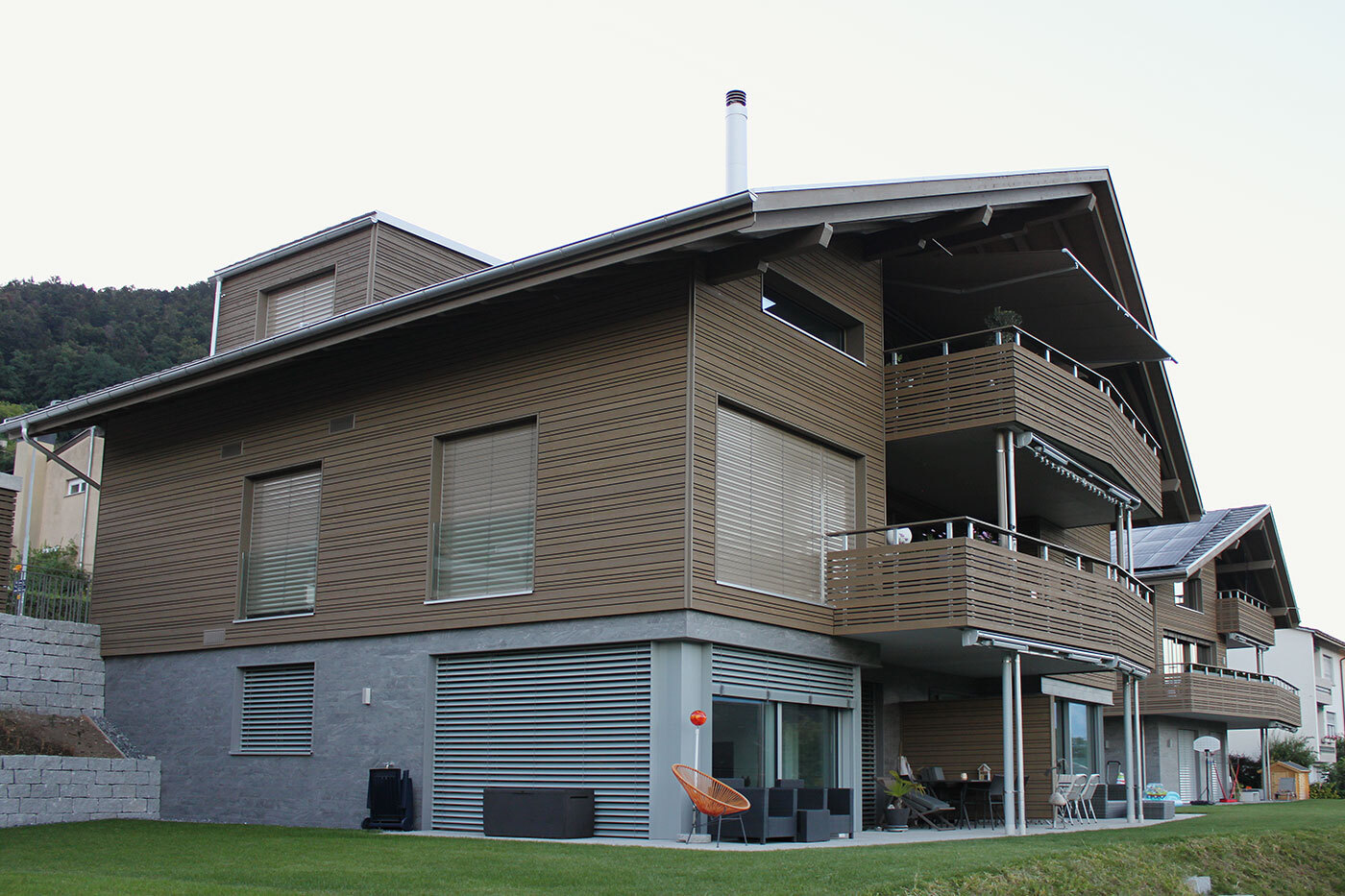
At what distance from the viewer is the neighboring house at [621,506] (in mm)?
14570

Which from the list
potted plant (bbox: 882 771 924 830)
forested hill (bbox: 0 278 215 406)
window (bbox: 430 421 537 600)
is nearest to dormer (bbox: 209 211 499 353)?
window (bbox: 430 421 537 600)

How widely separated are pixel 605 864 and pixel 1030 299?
13.1 meters

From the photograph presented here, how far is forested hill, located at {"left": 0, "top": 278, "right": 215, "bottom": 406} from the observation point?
52.2m

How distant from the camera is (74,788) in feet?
57.5

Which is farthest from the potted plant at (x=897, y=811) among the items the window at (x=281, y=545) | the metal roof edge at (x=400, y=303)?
the metal roof edge at (x=400, y=303)

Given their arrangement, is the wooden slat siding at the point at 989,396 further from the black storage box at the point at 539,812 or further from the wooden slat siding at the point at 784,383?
the black storage box at the point at 539,812

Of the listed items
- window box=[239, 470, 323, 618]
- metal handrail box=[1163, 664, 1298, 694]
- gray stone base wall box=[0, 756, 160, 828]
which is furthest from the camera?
metal handrail box=[1163, 664, 1298, 694]

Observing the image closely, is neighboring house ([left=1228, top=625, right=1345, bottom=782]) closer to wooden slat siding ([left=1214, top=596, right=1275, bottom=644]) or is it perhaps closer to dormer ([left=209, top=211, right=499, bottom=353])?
wooden slat siding ([left=1214, top=596, right=1275, bottom=644])

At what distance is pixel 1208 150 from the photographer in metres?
17.4

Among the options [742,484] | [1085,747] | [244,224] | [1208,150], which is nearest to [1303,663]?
[1085,747]

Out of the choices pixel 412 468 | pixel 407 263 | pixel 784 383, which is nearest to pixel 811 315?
pixel 784 383

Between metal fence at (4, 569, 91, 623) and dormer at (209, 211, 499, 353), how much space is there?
4.49 m

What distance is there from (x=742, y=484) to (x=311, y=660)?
261 inches

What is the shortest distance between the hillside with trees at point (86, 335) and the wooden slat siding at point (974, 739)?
38.5 meters
